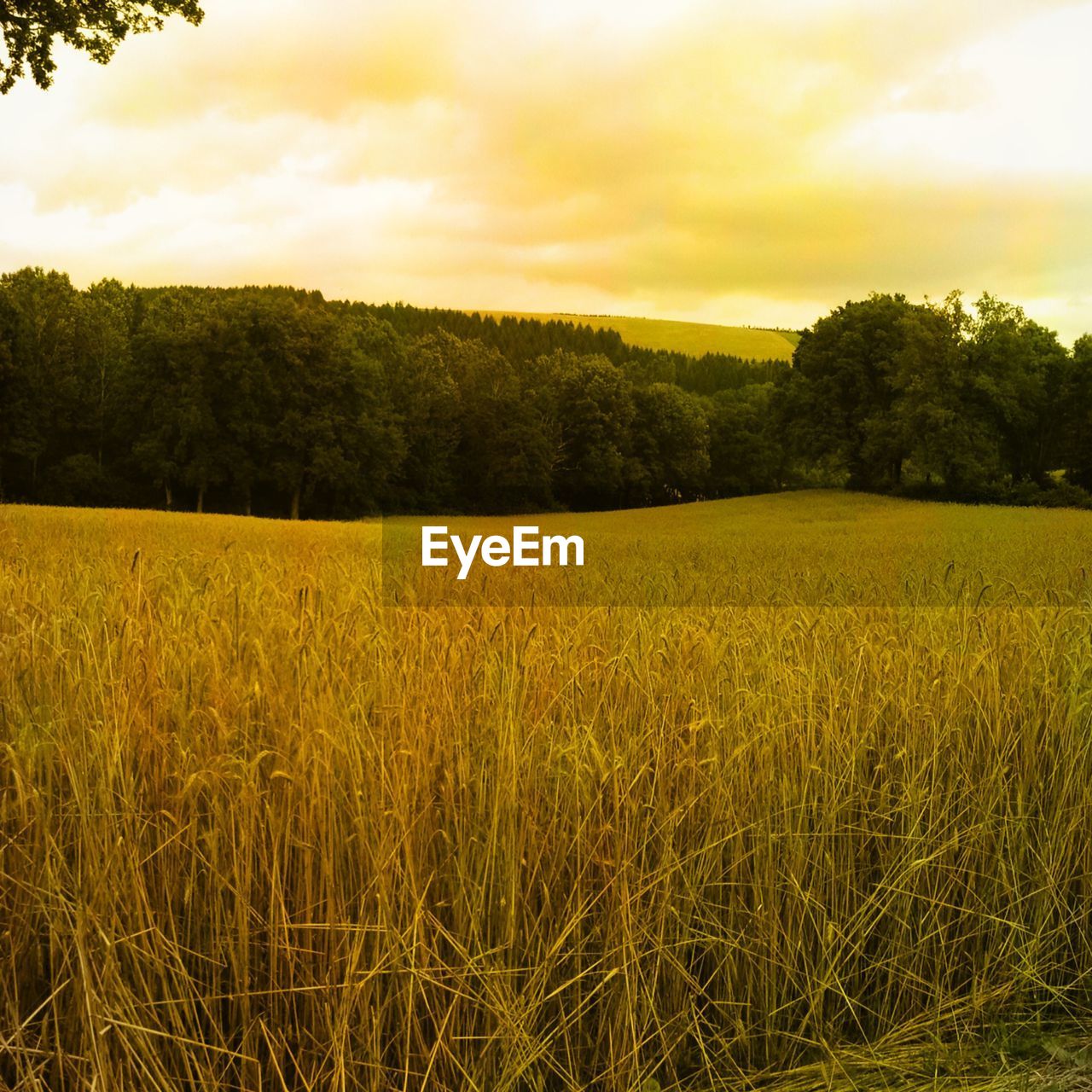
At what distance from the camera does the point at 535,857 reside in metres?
2.81

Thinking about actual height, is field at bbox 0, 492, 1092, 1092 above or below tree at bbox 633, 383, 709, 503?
below

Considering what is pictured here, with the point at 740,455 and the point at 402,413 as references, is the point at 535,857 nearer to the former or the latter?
the point at 402,413

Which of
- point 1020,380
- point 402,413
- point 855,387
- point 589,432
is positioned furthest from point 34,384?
point 1020,380

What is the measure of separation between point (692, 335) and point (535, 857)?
112 meters

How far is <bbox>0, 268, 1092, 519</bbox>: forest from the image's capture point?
4022 cm

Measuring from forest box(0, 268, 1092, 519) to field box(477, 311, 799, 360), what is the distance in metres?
47.3

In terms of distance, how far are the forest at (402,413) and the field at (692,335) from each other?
4730cm

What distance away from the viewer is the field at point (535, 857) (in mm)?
2406

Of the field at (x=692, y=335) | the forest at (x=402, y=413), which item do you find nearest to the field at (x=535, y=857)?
the forest at (x=402, y=413)

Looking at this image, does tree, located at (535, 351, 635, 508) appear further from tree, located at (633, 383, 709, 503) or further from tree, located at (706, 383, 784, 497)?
tree, located at (706, 383, 784, 497)

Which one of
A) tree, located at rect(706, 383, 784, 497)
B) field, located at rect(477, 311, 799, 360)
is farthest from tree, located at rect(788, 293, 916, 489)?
field, located at rect(477, 311, 799, 360)

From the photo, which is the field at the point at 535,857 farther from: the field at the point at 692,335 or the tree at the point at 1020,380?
the field at the point at 692,335

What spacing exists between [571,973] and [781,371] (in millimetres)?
48755

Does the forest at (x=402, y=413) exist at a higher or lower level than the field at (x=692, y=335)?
lower
